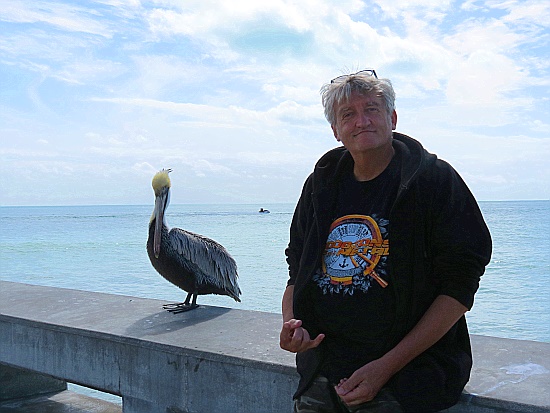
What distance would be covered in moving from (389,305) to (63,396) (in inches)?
121

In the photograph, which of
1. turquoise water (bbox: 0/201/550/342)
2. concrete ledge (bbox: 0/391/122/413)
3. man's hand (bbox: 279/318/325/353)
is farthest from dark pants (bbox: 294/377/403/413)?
turquoise water (bbox: 0/201/550/342)

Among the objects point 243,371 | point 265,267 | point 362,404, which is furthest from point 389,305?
point 265,267

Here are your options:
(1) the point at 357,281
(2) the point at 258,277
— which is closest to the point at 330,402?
(1) the point at 357,281

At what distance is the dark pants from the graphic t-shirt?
37 millimetres

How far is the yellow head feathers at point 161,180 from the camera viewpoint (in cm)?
389

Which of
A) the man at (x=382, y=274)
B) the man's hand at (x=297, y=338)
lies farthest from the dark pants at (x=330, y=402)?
the man's hand at (x=297, y=338)

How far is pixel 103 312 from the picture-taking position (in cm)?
337

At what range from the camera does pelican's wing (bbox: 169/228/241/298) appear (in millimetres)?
3650

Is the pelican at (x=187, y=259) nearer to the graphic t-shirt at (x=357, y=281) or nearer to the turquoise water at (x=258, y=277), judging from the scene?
the graphic t-shirt at (x=357, y=281)

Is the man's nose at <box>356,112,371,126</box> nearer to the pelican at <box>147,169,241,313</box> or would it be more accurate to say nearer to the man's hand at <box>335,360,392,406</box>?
the man's hand at <box>335,360,392,406</box>

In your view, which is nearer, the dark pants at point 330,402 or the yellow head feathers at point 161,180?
the dark pants at point 330,402

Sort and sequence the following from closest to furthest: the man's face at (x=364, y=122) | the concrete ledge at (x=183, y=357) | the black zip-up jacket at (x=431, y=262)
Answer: the black zip-up jacket at (x=431, y=262) → the man's face at (x=364, y=122) → the concrete ledge at (x=183, y=357)

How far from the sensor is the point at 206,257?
12.1 feet

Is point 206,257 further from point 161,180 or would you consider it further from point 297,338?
point 297,338
